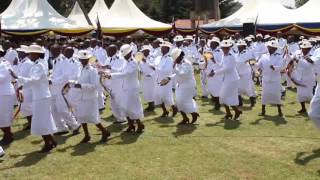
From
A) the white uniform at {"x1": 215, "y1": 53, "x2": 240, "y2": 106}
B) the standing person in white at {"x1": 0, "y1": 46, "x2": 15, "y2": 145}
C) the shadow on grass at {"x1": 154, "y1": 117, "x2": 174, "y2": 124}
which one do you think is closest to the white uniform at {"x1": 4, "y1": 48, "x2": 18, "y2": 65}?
the standing person in white at {"x1": 0, "y1": 46, "x2": 15, "y2": 145}

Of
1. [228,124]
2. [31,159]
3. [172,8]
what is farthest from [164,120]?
[172,8]

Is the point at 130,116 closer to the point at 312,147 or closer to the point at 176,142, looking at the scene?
the point at 176,142

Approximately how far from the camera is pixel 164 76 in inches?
486

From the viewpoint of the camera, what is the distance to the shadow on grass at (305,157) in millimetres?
7954

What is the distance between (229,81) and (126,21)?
A: 14753 mm

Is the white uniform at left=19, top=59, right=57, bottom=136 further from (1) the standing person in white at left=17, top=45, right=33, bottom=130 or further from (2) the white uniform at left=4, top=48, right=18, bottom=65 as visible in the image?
(2) the white uniform at left=4, top=48, right=18, bottom=65

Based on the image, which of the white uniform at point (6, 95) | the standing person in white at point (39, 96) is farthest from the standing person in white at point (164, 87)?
the standing person in white at point (39, 96)

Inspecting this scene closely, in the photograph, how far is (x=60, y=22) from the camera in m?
21.5

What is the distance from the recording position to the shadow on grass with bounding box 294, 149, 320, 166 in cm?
795

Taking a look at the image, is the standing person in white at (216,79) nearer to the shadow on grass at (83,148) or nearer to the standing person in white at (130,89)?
the standing person in white at (130,89)

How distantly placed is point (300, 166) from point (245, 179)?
1139 mm

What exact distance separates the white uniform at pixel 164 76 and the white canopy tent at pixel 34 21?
9815 millimetres

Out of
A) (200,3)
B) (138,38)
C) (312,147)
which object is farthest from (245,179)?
(200,3)

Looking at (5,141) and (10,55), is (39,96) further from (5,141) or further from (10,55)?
(10,55)
